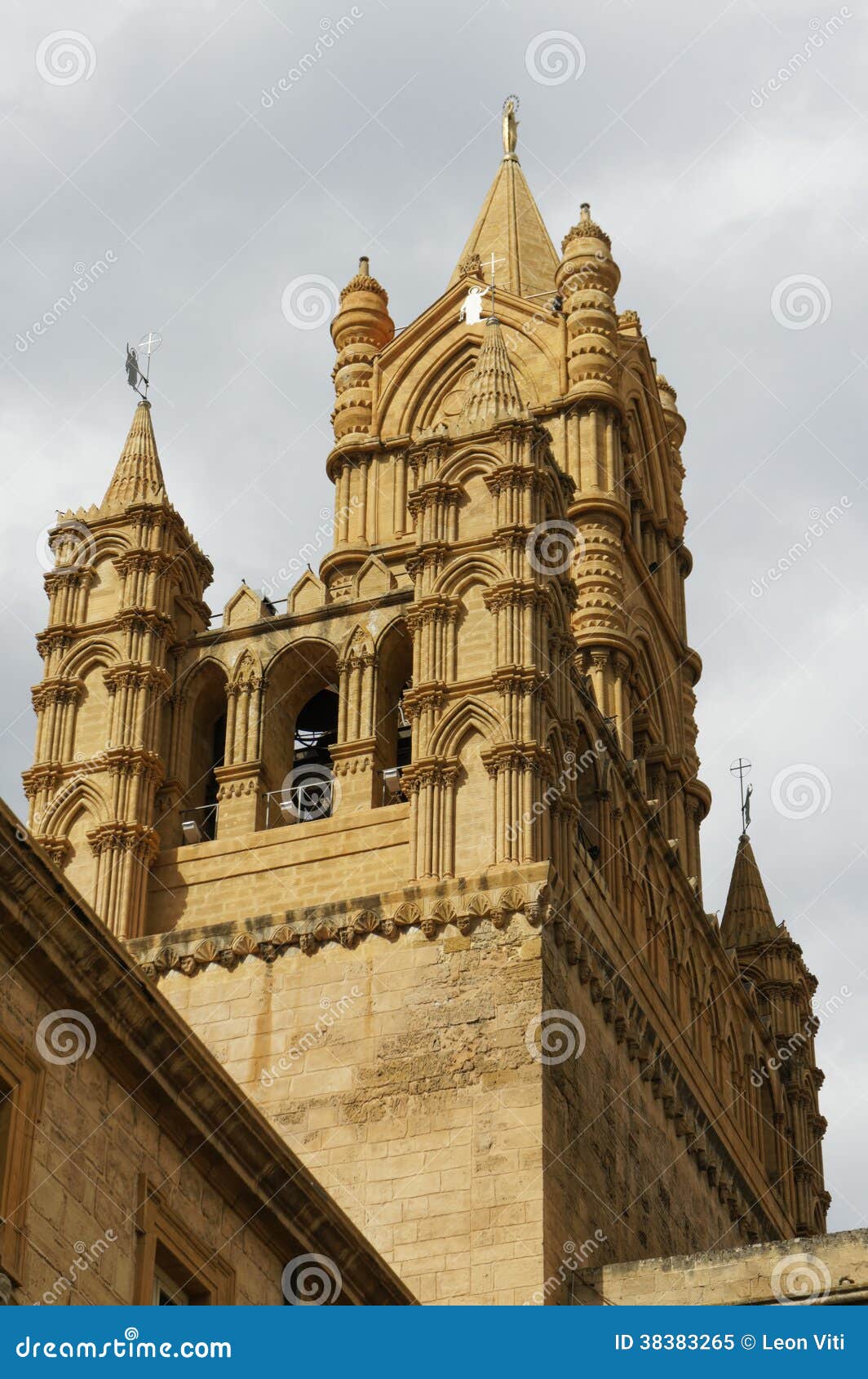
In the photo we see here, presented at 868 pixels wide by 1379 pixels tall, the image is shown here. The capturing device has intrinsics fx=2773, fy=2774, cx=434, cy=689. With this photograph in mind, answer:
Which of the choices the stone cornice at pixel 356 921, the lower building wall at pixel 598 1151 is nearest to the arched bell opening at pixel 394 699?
the stone cornice at pixel 356 921

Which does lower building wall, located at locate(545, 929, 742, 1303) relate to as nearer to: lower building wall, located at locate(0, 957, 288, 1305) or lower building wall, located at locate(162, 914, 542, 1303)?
lower building wall, located at locate(162, 914, 542, 1303)

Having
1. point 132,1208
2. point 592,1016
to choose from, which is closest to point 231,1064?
point 592,1016

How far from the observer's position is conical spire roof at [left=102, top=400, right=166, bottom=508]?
1929 inches

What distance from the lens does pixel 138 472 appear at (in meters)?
49.6

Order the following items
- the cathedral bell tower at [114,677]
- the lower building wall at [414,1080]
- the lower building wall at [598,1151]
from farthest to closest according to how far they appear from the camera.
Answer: the cathedral bell tower at [114,677] < the lower building wall at [598,1151] < the lower building wall at [414,1080]

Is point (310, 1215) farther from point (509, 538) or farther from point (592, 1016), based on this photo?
point (509, 538)

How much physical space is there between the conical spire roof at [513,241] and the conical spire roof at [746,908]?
1407 cm

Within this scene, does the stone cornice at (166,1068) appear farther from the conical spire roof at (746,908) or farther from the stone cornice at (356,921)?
the conical spire roof at (746,908)

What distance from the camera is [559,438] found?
57781mm

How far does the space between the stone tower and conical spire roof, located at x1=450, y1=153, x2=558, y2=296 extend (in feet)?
20.2

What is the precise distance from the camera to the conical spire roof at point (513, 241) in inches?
2475

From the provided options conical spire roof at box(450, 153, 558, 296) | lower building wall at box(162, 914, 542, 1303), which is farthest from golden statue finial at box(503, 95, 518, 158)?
lower building wall at box(162, 914, 542, 1303)

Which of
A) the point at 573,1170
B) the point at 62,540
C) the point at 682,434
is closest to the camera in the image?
the point at 573,1170

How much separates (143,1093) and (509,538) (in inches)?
816
